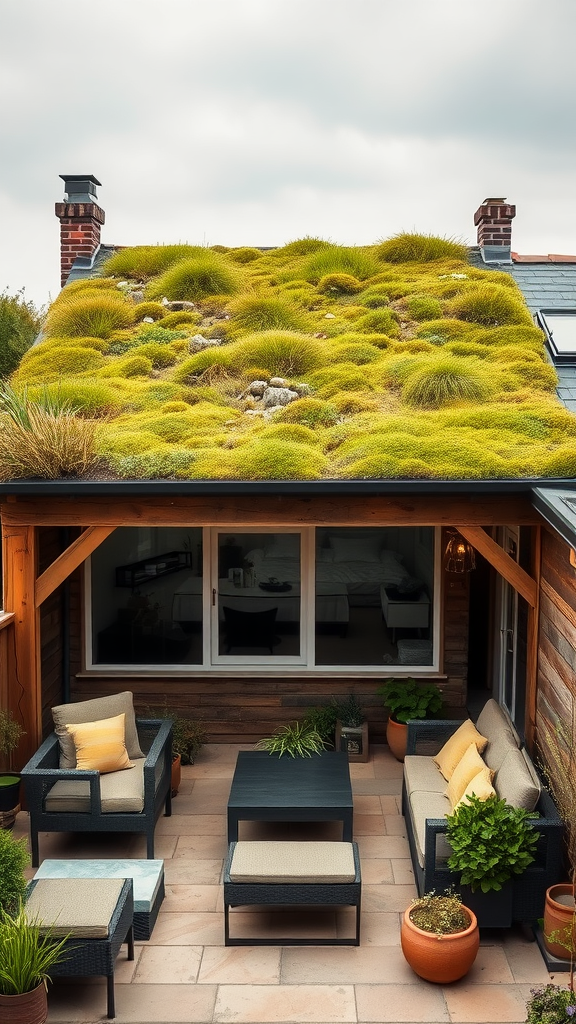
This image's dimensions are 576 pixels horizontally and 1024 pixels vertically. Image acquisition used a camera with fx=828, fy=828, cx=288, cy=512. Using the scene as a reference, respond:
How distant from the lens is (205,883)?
5207 mm

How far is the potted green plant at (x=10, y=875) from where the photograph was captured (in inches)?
159

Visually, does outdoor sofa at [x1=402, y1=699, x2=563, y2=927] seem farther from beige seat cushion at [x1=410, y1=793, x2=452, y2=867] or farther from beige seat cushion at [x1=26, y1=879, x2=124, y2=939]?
beige seat cushion at [x1=26, y1=879, x2=124, y2=939]

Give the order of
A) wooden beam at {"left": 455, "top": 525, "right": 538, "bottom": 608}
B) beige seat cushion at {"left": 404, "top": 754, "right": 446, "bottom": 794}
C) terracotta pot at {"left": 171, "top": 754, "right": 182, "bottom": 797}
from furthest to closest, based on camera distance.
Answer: terracotta pot at {"left": 171, "top": 754, "right": 182, "bottom": 797} < wooden beam at {"left": 455, "top": 525, "right": 538, "bottom": 608} < beige seat cushion at {"left": 404, "top": 754, "right": 446, "bottom": 794}

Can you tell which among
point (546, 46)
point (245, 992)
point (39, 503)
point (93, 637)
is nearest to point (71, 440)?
point (39, 503)

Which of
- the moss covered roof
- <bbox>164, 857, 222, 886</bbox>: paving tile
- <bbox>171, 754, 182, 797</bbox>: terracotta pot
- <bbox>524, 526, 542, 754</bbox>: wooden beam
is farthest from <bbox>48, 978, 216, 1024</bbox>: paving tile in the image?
the moss covered roof

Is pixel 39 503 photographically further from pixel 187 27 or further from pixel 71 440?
pixel 187 27

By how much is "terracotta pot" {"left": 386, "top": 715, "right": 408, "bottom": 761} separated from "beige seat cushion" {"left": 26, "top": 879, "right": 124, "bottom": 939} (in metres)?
3.30

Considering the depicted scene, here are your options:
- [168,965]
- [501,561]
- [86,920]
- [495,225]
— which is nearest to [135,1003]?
[168,965]

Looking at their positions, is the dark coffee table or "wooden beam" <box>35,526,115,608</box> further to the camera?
"wooden beam" <box>35,526,115,608</box>

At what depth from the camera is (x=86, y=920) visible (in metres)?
3.93

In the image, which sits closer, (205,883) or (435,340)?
(205,883)

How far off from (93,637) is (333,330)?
3.94 meters

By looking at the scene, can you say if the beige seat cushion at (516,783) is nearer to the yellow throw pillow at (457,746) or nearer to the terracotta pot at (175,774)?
the yellow throw pillow at (457,746)

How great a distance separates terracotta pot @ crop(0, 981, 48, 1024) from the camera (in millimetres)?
3516
